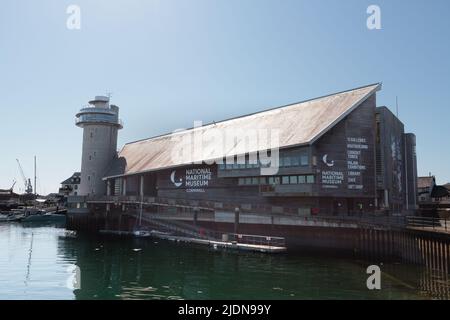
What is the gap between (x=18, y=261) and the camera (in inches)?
1403

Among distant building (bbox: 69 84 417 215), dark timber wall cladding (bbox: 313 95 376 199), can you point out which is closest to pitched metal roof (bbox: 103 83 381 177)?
distant building (bbox: 69 84 417 215)

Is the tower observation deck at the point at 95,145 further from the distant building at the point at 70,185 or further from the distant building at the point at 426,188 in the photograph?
the distant building at the point at 426,188

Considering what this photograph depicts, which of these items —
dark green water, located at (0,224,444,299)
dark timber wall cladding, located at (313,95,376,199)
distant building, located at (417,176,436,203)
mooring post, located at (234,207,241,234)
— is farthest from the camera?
distant building, located at (417,176,436,203)

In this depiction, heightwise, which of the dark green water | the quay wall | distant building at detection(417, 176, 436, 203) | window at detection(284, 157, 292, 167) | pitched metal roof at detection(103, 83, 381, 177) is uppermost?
pitched metal roof at detection(103, 83, 381, 177)

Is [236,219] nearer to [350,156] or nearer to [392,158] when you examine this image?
[350,156]

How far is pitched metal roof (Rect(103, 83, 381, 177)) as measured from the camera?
4453 cm

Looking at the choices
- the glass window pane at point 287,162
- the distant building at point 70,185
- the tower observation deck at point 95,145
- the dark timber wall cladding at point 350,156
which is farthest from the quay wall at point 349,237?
the distant building at point 70,185

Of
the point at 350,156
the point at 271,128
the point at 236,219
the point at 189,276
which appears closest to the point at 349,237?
the point at 350,156

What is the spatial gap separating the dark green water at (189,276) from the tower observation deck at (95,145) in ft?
105

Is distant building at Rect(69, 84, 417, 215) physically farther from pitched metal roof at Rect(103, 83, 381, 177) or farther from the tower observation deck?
the tower observation deck

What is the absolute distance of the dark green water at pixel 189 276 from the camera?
2366 cm

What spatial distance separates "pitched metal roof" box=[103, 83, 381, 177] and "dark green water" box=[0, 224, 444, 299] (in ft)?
45.4

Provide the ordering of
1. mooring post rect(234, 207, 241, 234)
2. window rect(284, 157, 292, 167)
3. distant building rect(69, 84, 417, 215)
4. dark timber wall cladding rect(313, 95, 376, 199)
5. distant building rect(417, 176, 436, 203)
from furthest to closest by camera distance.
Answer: distant building rect(417, 176, 436, 203)
mooring post rect(234, 207, 241, 234)
window rect(284, 157, 292, 167)
distant building rect(69, 84, 417, 215)
dark timber wall cladding rect(313, 95, 376, 199)
